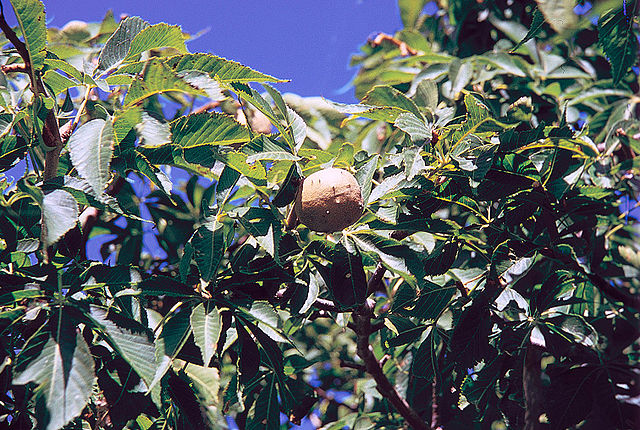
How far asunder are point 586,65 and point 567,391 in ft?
5.53

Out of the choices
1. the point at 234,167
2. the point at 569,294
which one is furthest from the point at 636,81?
the point at 234,167

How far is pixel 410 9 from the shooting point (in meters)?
2.68

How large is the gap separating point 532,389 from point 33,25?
55.3 inches

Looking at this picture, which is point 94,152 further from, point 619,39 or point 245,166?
point 619,39

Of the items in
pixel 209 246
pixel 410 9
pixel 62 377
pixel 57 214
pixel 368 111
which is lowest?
pixel 62 377

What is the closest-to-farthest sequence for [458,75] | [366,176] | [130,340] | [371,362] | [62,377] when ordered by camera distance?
[62,377] → [130,340] → [366,176] → [371,362] → [458,75]

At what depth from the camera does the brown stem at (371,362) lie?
1456 mm

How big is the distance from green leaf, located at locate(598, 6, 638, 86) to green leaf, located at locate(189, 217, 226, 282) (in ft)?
2.84

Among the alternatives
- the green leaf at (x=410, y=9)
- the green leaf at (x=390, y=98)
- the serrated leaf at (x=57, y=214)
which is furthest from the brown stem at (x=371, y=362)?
the green leaf at (x=410, y=9)

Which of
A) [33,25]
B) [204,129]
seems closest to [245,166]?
[204,129]

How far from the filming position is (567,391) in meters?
1.38

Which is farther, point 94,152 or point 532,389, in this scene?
point 532,389

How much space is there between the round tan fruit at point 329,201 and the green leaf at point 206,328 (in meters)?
0.28

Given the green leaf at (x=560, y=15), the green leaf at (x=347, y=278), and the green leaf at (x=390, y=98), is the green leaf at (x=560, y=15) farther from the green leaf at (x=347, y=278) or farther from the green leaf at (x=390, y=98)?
the green leaf at (x=390, y=98)
